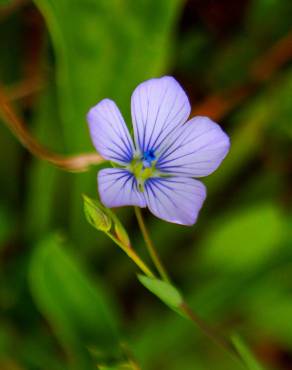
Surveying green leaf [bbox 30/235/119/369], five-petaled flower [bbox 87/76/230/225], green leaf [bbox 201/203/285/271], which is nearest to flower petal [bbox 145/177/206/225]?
five-petaled flower [bbox 87/76/230/225]

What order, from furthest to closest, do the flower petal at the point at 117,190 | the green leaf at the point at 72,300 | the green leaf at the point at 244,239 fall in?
the green leaf at the point at 244,239, the green leaf at the point at 72,300, the flower petal at the point at 117,190

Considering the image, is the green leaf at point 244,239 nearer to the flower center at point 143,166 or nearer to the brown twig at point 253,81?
the brown twig at point 253,81

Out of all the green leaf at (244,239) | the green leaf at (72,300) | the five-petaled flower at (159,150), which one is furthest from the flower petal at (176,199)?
the green leaf at (244,239)

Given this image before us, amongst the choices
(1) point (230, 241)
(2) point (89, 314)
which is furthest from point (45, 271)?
(1) point (230, 241)

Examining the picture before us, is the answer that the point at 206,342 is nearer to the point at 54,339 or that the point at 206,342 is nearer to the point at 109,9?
the point at 54,339

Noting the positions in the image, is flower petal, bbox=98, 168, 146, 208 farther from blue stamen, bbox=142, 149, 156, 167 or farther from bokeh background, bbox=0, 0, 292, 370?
bokeh background, bbox=0, 0, 292, 370

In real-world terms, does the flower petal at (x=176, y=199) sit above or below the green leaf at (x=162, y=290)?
above
